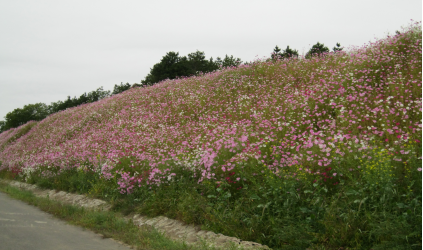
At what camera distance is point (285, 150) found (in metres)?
6.54

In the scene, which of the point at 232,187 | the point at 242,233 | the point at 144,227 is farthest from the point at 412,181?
the point at 144,227

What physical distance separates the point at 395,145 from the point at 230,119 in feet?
17.2

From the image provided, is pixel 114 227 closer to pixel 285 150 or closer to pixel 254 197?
pixel 254 197

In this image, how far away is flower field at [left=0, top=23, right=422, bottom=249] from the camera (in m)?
4.42

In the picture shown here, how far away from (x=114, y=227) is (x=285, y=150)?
13.7 ft

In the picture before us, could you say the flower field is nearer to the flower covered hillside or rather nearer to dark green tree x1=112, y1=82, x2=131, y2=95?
the flower covered hillside

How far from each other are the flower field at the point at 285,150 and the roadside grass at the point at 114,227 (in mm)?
796

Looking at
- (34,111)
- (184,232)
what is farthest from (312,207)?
(34,111)

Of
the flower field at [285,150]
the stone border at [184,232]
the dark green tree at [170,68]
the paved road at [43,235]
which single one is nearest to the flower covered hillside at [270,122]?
the flower field at [285,150]

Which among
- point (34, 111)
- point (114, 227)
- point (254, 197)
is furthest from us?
point (34, 111)

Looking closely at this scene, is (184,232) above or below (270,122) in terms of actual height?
below

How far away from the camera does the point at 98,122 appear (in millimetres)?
17156

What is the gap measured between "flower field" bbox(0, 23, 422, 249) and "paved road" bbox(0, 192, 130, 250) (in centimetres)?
162

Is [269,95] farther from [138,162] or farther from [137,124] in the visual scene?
[137,124]
